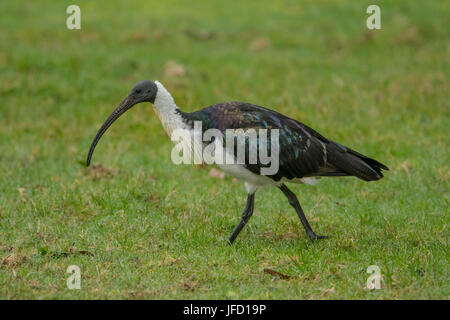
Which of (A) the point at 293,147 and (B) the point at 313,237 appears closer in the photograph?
(A) the point at 293,147

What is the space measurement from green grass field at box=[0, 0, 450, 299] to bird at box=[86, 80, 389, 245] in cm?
66

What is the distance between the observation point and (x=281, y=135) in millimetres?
6582

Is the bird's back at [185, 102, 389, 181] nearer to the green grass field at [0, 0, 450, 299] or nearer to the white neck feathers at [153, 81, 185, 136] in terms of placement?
the white neck feathers at [153, 81, 185, 136]

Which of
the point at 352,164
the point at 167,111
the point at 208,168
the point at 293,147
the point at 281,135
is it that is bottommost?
the point at 208,168

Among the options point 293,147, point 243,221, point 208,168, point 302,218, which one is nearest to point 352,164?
point 293,147

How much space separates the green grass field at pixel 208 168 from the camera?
233 inches

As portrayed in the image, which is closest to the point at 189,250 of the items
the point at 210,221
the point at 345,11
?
the point at 210,221

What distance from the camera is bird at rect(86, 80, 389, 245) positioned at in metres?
6.47

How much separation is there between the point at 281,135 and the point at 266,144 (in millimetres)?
195

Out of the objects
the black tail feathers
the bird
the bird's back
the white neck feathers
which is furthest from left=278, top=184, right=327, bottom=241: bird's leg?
the white neck feathers

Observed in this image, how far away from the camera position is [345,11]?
17.1 m

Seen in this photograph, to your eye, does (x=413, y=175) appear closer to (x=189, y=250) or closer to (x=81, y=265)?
(x=189, y=250)

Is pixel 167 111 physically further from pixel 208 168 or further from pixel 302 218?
pixel 208 168
